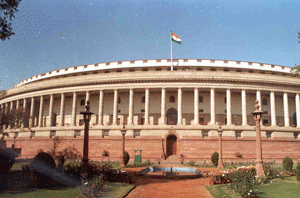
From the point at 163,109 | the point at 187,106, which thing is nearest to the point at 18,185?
the point at 163,109

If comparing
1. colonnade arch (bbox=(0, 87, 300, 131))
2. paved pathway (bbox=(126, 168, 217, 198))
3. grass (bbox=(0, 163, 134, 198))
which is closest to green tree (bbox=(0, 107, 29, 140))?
colonnade arch (bbox=(0, 87, 300, 131))

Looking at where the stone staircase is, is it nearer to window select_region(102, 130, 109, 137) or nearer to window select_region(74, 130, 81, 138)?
window select_region(102, 130, 109, 137)

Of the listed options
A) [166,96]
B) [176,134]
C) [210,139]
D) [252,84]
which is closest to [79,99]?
[166,96]

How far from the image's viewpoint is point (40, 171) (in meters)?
13.3

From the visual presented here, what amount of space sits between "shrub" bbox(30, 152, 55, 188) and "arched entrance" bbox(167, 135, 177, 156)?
2563 centimetres

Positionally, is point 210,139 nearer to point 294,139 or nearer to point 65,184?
point 294,139

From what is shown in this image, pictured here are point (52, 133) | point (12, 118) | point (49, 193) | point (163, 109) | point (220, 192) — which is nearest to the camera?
point (49, 193)

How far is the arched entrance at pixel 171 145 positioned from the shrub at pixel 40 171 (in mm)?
25626

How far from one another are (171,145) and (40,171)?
27.3 m

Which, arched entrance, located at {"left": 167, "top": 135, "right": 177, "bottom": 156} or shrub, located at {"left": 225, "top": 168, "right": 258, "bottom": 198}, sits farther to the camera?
arched entrance, located at {"left": 167, "top": 135, "right": 177, "bottom": 156}

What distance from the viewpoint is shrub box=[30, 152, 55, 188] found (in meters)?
13.1

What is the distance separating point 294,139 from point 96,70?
40.0m

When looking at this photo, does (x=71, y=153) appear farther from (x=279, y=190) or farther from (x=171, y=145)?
(x=279, y=190)

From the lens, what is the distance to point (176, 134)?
38469 mm
